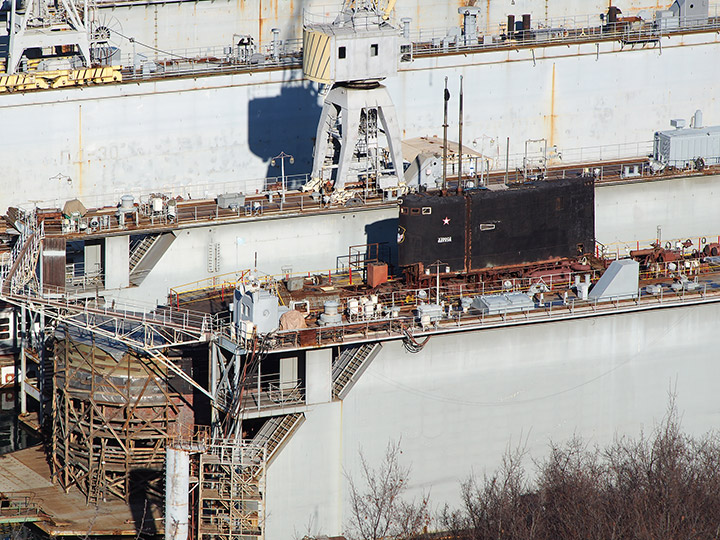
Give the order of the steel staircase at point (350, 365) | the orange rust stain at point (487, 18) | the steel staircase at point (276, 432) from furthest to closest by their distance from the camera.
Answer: the orange rust stain at point (487, 18) → the steel staircase at point (350, 365) → the steel staircase at point (276, 432)

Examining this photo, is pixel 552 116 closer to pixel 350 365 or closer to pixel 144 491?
pixel 350 365

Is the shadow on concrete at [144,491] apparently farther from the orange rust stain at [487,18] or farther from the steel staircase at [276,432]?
the orange rust stain at [487,18]

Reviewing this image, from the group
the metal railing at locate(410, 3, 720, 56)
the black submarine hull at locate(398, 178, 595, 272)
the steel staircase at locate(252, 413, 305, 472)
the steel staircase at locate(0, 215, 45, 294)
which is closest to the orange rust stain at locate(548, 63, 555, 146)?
the metal railing at locate(410, 3, 720, 56)

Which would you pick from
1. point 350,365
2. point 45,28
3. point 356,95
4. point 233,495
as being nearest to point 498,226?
point 350,365

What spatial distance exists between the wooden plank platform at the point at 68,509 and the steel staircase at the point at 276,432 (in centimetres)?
675

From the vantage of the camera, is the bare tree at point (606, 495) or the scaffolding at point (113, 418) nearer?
the bare tree at point (606, 495)

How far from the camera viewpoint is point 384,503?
2680 inches

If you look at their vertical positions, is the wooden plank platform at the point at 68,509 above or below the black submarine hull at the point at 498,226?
below

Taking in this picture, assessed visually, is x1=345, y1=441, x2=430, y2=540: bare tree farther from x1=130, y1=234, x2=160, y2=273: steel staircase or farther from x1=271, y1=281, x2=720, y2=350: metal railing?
x1=130, y1=234, x2=160, y2=273: steel staircase

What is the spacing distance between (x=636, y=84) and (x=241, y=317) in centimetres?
4653

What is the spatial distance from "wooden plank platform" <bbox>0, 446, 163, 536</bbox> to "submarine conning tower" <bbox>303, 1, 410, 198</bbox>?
21911 mm

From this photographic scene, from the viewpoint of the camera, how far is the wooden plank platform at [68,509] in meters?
69.8

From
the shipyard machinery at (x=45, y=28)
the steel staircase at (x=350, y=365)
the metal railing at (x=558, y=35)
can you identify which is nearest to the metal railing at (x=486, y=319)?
the steel staircase at (x=350, y=365)

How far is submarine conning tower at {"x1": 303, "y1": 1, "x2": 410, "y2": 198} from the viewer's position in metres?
80.8
